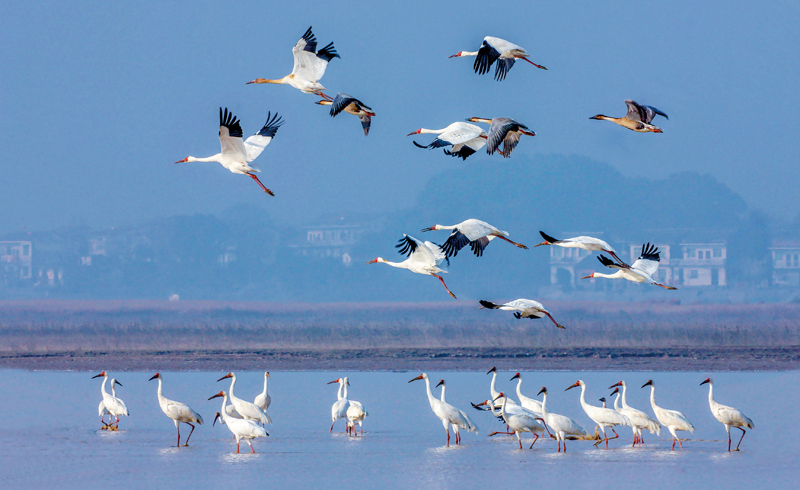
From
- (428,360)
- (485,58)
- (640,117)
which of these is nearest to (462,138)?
(485,58)

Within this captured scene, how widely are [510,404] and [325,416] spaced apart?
14.6ft

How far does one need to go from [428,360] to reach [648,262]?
641 inches

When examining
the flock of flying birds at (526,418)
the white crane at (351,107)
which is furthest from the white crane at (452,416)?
the white crane at (351,107)

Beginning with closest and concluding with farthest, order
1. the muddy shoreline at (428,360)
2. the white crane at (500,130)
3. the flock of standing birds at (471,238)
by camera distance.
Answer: the white crane at (500,130), the flock of standing birds at (471,238), the muddy shoreline at (428,360)

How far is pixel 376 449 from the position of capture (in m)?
16.4

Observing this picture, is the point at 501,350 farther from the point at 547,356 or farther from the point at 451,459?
the point at 451,459

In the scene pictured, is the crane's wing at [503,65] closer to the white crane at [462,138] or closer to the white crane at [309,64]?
the white crane at [462,138]

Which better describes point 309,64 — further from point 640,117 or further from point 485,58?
point 640,117

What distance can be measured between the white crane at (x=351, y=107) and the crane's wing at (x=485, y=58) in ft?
5.23

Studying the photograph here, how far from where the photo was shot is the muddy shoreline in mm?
29672

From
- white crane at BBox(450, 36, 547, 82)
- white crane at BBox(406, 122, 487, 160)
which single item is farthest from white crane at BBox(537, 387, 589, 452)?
white crane at BBox(450, 36, 547, 82)

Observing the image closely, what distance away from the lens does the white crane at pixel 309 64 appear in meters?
15.1

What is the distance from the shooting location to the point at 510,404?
691 inches

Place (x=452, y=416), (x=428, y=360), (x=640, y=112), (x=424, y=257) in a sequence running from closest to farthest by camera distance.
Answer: (x=640, y=112), (x=424, y=257), (x=452, y=416), (x=428, y=360)
